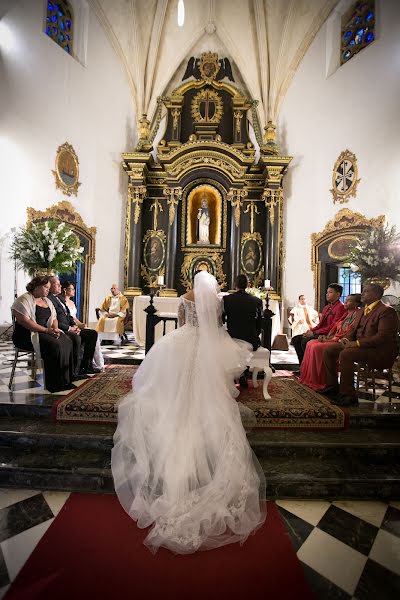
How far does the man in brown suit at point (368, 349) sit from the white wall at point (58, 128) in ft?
23.5

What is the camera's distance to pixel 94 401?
3559 mm

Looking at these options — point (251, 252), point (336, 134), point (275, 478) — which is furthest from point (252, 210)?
point (275, 478)

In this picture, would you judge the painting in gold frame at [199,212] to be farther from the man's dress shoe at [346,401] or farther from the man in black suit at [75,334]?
the man's dress shoe at [346,401]

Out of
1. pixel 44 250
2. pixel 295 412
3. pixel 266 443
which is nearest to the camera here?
pixel 266 443

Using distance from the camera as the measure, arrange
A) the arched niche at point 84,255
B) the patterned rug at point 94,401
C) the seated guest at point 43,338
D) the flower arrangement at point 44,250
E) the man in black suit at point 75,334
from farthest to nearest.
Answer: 1. the arched niche at point 84,255
2. the flower arrangement at point 44,250
3. the man in black suit at point 75,334
4. the seated guest at point 43,338
5. the patterned rug at point 94,401

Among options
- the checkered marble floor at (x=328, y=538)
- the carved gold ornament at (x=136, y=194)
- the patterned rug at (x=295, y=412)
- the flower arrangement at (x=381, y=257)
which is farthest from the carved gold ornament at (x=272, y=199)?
the checkered marble floor at (x=328, y=538)

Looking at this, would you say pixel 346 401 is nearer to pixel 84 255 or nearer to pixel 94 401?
pixel 94 401

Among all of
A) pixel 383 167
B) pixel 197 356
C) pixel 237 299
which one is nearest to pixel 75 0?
pixel 383 167

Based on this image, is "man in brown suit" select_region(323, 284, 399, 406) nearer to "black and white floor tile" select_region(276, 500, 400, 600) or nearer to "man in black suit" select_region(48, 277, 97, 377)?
"black and white floor tile" select_region(276, 500, 400, 600)

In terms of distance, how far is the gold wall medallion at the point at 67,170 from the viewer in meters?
9.02

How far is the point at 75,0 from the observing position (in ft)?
32.1

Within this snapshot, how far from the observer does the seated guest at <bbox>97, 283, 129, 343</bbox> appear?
7.80 meters

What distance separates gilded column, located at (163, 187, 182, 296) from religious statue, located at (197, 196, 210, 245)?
0.75 m

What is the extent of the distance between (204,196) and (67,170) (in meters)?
4.19
